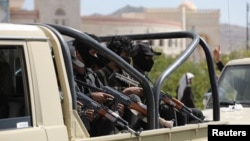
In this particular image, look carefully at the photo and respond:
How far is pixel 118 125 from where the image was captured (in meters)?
5.16

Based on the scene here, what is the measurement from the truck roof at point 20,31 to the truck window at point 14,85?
81mm

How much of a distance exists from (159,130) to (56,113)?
0.83m

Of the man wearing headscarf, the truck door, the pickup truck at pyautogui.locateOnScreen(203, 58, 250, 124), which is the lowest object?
the man wearing headscarf

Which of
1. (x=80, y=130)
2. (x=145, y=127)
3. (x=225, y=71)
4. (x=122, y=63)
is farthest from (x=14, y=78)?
(x=225, y=71)

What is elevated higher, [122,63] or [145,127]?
[122,63]

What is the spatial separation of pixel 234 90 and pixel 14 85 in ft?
13.4

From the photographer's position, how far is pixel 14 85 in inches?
176

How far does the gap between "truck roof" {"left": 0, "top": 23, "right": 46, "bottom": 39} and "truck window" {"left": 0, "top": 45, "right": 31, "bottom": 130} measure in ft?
0.26

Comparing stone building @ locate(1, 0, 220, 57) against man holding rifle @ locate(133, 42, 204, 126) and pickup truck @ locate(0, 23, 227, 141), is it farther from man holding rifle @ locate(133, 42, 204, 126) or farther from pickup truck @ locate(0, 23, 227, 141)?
pickup truck @ locate(0, 23, 227, 141)

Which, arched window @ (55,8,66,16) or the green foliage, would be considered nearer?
the green foliage

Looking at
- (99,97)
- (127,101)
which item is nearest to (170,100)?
(127,101)

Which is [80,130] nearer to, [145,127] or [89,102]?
[89,102]

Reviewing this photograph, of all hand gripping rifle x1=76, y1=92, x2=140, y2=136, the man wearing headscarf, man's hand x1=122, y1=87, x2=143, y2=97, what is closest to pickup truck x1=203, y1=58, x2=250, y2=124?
man's hand x1=122, y1=87, x2=143, y2=97

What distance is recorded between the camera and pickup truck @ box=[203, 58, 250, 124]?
7559mm
